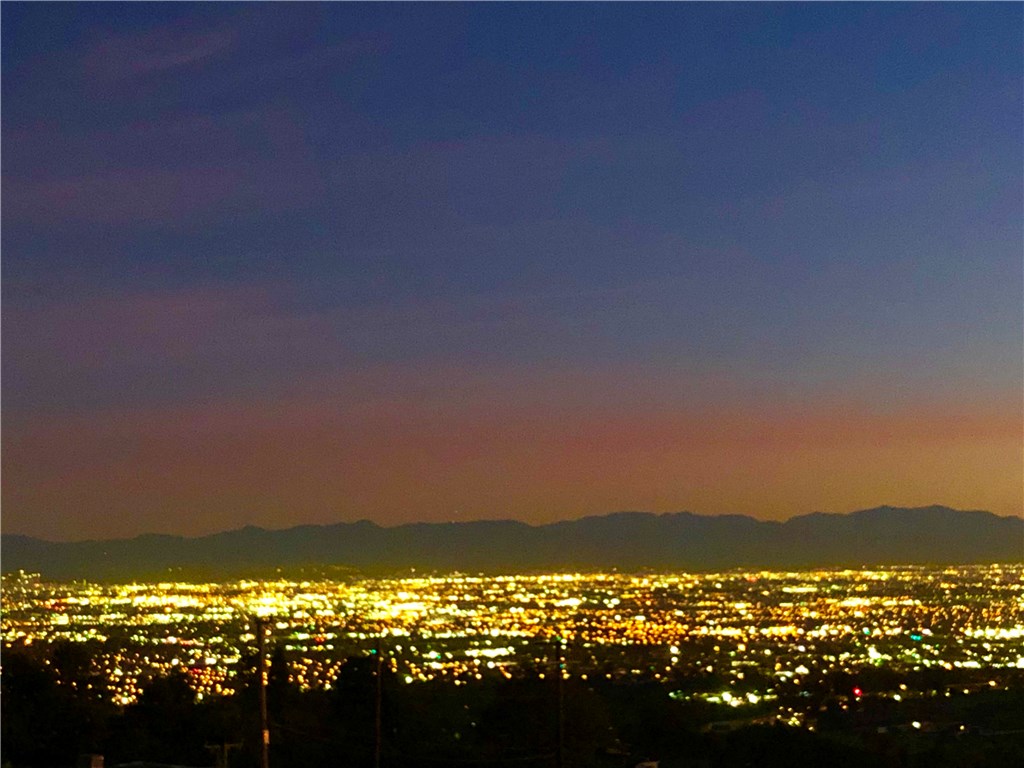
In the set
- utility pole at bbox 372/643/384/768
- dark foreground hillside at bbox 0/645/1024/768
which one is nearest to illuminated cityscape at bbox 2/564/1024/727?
utility pole at bbox 372/643/384/768

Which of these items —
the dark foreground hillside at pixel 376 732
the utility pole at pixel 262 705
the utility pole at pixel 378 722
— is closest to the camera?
the utility pole at pixel 262 705

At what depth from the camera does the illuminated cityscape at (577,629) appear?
52625 millimetres

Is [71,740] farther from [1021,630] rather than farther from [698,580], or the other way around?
[698,580]

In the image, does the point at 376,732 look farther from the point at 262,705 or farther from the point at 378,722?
the point at 262,705

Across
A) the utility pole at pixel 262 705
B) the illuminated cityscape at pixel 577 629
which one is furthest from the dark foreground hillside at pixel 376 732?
the utility pole at pixel 262 705

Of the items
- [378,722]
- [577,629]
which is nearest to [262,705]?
[378,722]

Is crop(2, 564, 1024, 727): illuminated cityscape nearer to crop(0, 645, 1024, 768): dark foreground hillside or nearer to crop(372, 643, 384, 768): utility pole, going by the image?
crop(372, 643, 384, 768): utility pole

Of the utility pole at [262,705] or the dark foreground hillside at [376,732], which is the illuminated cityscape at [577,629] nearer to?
the dark foreground hillside at [376,732]

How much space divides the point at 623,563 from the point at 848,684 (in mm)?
100530

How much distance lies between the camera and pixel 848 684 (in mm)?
53375

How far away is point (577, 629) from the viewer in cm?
8212

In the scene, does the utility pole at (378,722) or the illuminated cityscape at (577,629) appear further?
the illuminated cityscape at (577,629)

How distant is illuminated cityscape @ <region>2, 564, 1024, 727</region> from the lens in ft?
173

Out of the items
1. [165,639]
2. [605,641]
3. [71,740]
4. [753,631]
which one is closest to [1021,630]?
[753,631]
